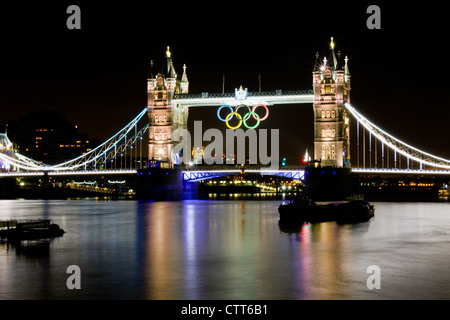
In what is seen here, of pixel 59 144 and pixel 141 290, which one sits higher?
pixel 59 144

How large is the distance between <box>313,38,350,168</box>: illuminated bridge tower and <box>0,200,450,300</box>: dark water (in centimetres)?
3254

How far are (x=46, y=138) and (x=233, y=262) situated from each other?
125 metres

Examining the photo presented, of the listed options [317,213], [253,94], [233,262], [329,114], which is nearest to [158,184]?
[253,94]

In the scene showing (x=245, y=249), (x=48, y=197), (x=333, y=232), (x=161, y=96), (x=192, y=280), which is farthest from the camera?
(x=48, y=197)

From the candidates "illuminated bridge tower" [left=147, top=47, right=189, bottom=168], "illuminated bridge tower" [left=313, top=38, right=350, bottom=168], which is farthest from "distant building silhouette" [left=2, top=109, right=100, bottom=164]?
"illuminated bridge tower" [left=313, top=38, right=350, bottom=168]

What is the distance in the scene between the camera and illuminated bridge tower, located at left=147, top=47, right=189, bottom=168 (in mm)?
77062

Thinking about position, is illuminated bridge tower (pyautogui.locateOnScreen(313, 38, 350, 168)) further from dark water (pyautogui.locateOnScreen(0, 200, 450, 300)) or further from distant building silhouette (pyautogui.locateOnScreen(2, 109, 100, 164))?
distant building silhouette (pyautogui.locateOnScreen(2, 109, 100, 164))

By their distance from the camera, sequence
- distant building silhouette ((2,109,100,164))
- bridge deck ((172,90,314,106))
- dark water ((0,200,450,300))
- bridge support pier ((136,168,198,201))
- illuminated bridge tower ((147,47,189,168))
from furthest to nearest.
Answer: distant building silhouette ((2,109,100,164)), illuminated bridge tower ((147,47,189,168)), bridge support pier ((136,168,198,201)), bridge deck ((172,90,314,106)), dark water ((0,200,450,300))

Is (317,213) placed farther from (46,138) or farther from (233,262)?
(46,138)
